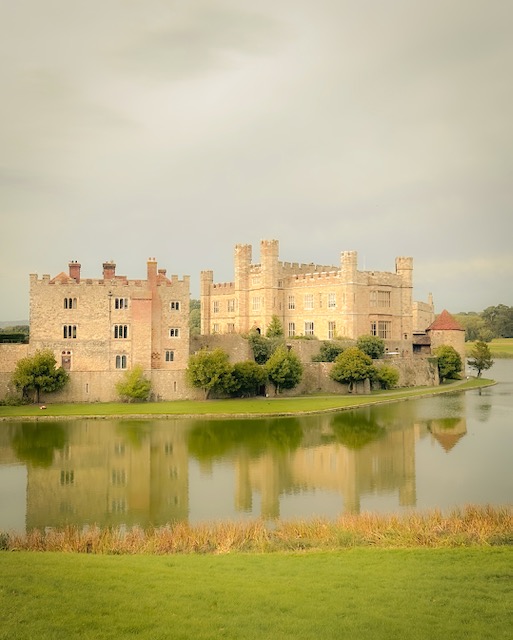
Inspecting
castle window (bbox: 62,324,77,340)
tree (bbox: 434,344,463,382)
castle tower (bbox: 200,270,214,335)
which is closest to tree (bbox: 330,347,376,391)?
tree (bbox: 434,344,463,382)

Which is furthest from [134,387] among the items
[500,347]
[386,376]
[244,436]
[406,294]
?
[500,347]

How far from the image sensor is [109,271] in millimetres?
45594

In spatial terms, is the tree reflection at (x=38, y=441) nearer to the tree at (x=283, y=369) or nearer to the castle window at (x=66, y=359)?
the castle window at (x=66, y=359)

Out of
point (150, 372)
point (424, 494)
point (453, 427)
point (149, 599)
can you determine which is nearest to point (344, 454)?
point (424, 494)

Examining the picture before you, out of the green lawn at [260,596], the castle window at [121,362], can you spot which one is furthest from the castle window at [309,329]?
the green lawn at [260,596]

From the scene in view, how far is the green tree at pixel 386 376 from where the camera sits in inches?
2110

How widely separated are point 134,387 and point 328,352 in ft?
53.8

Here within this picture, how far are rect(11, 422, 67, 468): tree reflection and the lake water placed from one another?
5cm

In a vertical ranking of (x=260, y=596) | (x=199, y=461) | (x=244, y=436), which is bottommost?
(x=199, y=461)

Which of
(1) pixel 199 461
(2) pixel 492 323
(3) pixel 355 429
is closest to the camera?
(1) pixel 199 461

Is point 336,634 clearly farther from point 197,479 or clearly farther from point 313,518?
point 197,479

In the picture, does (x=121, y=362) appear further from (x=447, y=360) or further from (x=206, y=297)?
(x=447, y=360)

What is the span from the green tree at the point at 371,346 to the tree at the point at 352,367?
148 inches

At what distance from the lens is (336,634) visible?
10.5 m
